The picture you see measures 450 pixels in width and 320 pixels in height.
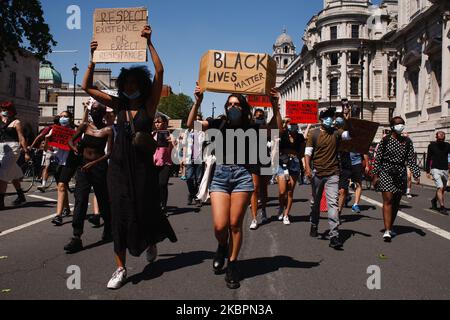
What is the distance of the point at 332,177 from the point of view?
6871 mm

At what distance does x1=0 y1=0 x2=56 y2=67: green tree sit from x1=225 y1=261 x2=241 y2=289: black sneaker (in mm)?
21604

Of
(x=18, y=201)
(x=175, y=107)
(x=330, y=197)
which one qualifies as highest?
(x=175, y=107)

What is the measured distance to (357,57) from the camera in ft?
242

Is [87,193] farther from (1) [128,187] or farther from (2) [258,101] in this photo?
(2) [258,101]

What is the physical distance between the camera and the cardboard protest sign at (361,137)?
8554 mm

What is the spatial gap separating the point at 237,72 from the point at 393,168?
3.44m

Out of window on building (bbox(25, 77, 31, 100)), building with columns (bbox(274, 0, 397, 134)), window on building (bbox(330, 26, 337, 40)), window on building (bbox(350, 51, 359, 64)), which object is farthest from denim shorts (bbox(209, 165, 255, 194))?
window on building (bbox(330, 26, 337, 40))

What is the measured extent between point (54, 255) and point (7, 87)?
46098 mm

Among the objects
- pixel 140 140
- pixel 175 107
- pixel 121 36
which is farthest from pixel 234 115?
pixel 175 107

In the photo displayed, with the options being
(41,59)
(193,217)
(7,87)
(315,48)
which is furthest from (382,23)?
(193,217)

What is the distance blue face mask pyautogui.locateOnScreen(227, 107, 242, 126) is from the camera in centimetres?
474

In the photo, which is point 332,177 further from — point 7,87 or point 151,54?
point 7,87

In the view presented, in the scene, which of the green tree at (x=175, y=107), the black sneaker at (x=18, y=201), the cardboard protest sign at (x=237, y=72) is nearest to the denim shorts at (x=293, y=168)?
the cardboard protest sign at (x=237, y=72)

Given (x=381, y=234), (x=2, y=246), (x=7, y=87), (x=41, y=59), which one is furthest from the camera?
(x=7, y=87)
